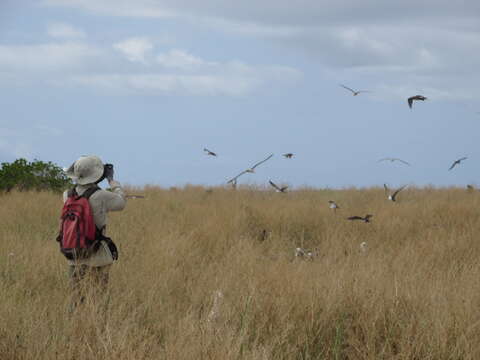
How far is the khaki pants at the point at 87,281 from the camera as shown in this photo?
17.0 feet

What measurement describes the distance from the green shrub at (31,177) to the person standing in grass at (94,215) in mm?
10428

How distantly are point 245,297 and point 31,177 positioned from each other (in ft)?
38.7

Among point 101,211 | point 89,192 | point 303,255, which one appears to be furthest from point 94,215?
point 303,255

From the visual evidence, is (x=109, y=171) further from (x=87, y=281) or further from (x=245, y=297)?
(x=245, y=297)

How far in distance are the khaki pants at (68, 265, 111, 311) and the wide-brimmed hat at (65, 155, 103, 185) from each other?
2.52 ft

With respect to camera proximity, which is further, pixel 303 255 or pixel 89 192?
pixel 303 255

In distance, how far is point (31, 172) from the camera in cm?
1566

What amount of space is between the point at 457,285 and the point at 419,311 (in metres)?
1.43

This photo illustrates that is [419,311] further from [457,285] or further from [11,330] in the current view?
[11,330]

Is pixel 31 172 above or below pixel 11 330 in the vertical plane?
above

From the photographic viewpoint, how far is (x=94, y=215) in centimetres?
519

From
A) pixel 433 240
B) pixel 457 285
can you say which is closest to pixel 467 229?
pixel 433 240

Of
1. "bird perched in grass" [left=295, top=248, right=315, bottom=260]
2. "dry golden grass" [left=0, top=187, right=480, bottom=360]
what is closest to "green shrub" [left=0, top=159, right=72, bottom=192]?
"dry golden grass" [left=0, top=187, right=480, bottom=360]

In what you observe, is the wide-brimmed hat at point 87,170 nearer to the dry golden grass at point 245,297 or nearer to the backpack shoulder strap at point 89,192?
the backpack shoulder strap at point 89,192
